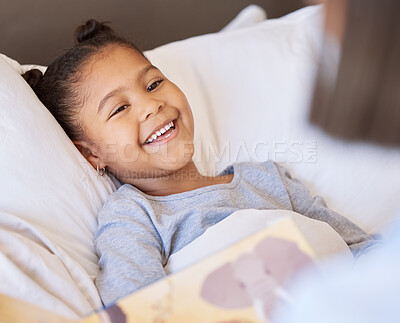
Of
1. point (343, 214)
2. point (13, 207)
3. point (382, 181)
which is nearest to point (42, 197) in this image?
point (13, 207)

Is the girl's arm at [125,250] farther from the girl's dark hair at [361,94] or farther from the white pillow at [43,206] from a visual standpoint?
the girl's dark hair at [361,94]

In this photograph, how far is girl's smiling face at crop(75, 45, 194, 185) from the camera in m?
1.12

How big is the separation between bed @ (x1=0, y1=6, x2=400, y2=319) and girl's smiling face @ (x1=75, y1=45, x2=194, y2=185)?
75 millimetres

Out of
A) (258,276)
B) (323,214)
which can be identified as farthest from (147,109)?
(258,276)

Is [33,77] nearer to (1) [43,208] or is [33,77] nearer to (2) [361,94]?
(1) [43,208]

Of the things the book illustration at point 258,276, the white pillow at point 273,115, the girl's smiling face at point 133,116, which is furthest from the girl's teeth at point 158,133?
the book illustration at point 258,276

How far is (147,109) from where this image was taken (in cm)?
112

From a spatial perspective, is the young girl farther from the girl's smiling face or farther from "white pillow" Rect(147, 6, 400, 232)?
"white pillow" Rect(147, 6, 400, 232)

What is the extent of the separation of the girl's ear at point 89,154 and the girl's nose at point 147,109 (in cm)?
17

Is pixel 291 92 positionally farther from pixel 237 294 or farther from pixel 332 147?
pixel 237 294

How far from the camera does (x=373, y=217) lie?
4.23 ft

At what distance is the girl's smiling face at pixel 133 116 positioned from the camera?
1.12m

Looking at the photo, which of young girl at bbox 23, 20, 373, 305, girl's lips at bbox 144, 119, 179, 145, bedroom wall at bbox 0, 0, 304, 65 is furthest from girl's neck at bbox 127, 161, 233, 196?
bedroom wall at bbox 0, 0, 304, 65

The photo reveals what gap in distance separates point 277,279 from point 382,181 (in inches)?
33.3
